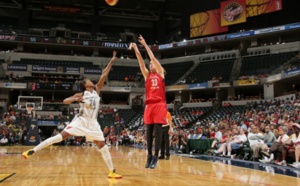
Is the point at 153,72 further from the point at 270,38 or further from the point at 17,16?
the point at 17,16

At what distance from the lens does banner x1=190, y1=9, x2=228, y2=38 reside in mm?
→ 32609

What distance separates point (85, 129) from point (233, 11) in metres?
28.8

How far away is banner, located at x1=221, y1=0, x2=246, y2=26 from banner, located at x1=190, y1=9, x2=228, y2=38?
73 cm

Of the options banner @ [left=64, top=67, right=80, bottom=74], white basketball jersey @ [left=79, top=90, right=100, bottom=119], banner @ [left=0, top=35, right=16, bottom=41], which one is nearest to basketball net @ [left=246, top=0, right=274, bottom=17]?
banner @ [left=64, top=67, right=80, bottom=74]

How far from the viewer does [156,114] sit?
17.9 feet

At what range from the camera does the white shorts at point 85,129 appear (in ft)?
16.8

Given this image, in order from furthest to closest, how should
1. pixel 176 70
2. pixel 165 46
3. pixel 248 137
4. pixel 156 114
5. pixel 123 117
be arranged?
pixel 165 46
pixel 176 70
pixel 123 117
pixel 248 137
pixel 156 114

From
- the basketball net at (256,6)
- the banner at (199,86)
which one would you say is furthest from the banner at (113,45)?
the basketball net at (256,6)

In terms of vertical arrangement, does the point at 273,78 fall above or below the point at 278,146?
above

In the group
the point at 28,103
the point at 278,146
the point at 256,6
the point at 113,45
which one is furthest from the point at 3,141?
the point at 256,6

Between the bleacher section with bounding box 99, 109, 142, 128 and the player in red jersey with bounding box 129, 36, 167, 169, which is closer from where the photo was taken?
the player in red jersey with bounding box 129, 36, 167, 169

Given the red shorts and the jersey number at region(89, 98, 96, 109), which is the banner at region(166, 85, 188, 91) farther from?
the jersey number at region(89, 98, 96, 109)

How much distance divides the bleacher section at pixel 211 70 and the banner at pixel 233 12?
3.97 metres

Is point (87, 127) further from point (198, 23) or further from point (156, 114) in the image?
point (198, 23)
